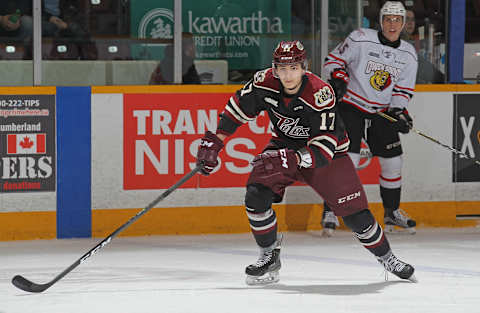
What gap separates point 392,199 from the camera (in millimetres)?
6008

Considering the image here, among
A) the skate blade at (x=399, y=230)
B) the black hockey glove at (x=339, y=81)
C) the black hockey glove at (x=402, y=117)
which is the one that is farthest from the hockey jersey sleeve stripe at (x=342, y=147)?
the skate blade at (x=399, y=230)

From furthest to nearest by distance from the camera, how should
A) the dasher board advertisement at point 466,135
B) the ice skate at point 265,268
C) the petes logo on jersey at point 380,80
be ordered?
1. the dasher board advertisement at point 466,135
2. the petes logo on jersey at point 380,80
3. the ice skate at point 265,268

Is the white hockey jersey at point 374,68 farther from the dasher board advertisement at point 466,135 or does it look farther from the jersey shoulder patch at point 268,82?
the jersey shoulder patch at point 268,82

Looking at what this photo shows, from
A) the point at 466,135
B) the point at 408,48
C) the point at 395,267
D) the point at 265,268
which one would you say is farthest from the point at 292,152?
the point at 466,135

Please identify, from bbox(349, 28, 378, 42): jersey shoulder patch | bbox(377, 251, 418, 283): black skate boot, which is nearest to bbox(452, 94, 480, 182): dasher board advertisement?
bbox(349, 28, 378, 42): jersey shoulder patch

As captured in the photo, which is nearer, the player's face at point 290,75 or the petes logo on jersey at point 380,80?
the player's face at point 290,75

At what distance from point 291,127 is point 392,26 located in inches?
66.6

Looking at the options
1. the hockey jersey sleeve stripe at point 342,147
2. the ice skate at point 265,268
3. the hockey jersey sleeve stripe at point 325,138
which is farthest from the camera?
the ice skate at point 265,268

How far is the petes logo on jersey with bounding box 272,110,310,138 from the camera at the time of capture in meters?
4.33

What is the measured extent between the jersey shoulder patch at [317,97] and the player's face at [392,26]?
164 centimetres

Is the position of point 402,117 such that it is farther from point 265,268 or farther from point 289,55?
point 289,55

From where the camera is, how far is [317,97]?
424cm

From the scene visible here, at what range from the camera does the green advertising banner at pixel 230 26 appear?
5934 millimetres

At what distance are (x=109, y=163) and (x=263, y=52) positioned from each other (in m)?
1.15
